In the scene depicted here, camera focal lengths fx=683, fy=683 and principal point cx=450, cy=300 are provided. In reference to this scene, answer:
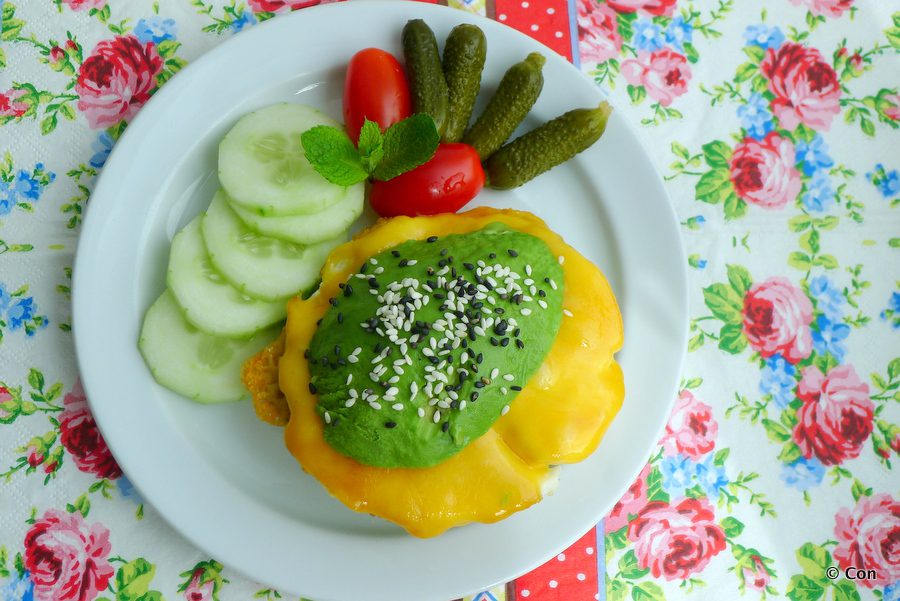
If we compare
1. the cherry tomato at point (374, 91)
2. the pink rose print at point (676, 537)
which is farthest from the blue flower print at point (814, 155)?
the cherry tomato at point (374, 91)

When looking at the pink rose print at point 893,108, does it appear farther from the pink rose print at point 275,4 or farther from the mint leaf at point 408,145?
the pink rose print at point 275,4

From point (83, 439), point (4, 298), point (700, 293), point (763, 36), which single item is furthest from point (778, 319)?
point (4, 298)

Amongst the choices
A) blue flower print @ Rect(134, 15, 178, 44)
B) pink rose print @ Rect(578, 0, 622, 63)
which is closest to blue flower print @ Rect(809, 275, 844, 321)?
pink rose print @ Rect(578, 0, 622, 63)

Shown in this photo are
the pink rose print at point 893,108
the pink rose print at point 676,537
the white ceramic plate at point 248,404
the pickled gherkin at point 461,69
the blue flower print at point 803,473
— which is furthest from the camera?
the pink rose print at point 893,108

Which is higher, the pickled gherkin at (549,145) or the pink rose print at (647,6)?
the pink rose print at (647,6)

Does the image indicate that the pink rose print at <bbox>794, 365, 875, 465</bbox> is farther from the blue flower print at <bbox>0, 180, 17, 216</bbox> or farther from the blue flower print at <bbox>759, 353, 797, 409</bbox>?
the blue flower print at <bbox>0, 180, 17, 216</bbox>

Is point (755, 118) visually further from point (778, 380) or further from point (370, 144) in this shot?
point (370, 144)
